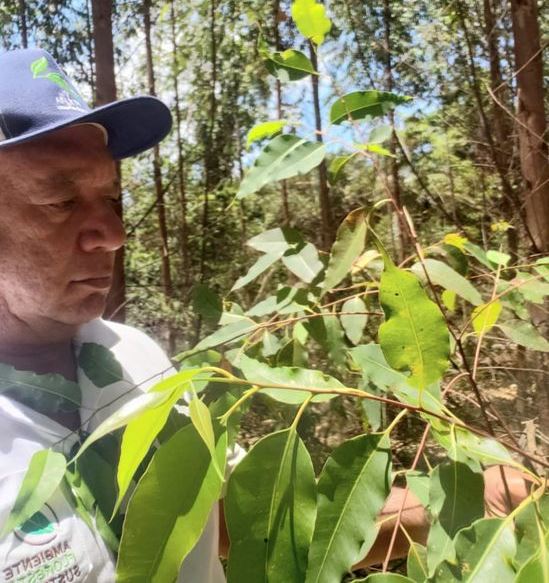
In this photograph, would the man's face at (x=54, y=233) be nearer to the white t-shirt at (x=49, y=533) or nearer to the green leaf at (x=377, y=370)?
the white t-shirt at (x=49, y=533)

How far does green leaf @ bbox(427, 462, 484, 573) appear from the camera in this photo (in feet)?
1.48

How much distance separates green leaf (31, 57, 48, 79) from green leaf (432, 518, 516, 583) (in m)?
0.80

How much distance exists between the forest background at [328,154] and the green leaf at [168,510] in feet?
1.54

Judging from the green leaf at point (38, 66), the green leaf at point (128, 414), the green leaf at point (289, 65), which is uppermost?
the green leaf at point (38, 66)

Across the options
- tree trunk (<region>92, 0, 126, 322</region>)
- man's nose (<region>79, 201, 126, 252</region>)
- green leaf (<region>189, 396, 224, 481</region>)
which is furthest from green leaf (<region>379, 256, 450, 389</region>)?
tree trunk (<region>92, 0, 126, 322</region>)

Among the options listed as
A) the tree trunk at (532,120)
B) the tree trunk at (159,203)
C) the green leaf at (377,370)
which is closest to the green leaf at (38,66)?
the green leaf at (377,370)

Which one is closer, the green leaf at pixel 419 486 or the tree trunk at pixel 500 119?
the green leaf at pixel 419 486

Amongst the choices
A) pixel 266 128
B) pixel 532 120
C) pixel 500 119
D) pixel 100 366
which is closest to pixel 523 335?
pixel 266 128

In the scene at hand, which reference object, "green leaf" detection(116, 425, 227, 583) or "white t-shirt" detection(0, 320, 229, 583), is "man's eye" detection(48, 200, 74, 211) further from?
"green leaf" detection(116, 425, 227, 583)

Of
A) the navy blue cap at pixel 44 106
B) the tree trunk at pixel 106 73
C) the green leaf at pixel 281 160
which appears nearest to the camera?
the green leaf at pixel 281 160

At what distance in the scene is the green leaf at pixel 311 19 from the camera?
0.54 metres

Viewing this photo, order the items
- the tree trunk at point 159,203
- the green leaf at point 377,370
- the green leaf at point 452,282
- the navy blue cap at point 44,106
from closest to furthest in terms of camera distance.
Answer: the green leaf at point 377,370 → the green leaf at point 452,282 → the navy blue cap at point 44,106 → the tree trunk at point 159,203

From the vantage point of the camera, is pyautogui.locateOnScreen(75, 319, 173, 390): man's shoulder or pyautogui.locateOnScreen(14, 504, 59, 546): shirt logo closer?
pyautogui.locateOnScreen(14, 504, 59, 546): shirt logo

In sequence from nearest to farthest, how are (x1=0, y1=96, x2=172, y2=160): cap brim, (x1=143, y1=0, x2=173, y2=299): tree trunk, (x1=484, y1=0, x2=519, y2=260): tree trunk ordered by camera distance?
(x1=0, y1=96, x2=172, y2=160): cap brim
(x1=484, y1=0, x2=519, y2=260): tree trunk
(x1=143, y1=0, x2=173, y2=299): tree trunk
